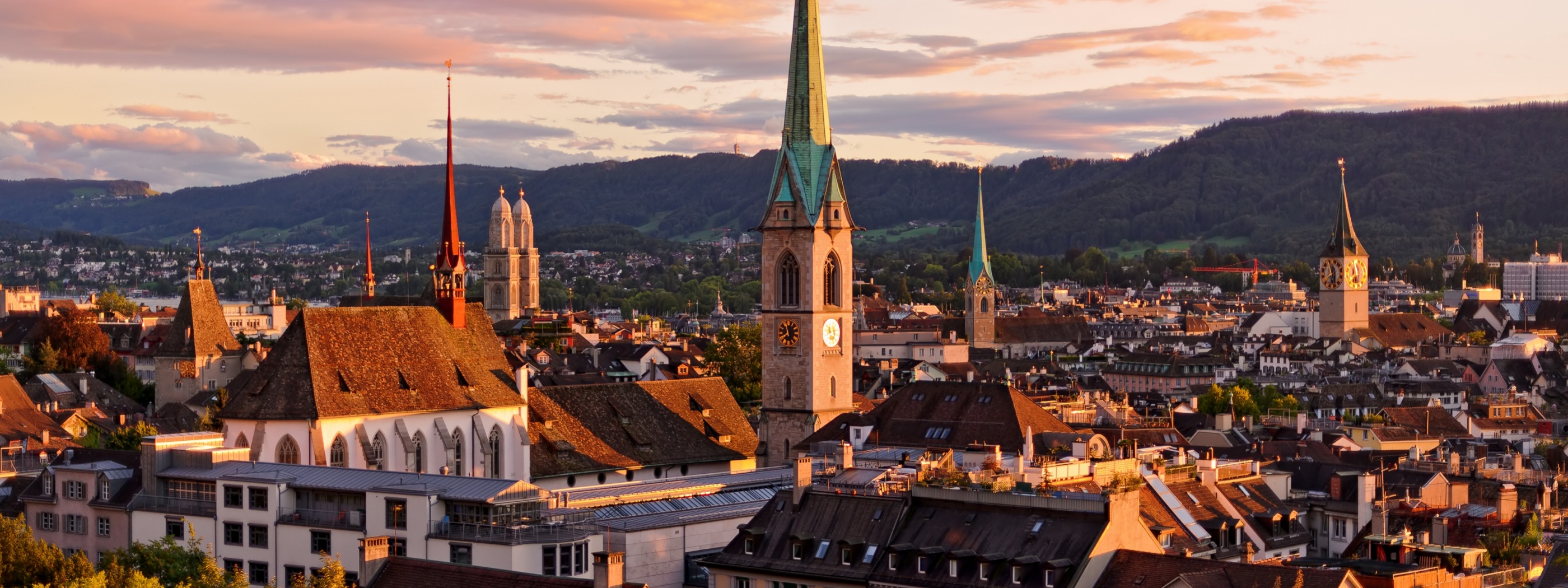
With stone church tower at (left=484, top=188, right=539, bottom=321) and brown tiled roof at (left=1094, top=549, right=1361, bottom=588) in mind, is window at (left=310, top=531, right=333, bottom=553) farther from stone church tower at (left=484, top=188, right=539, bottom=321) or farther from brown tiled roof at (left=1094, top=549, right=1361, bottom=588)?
stone church tower at (left=484, top=188, right=539, bottom=321)

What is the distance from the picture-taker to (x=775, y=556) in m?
47.4

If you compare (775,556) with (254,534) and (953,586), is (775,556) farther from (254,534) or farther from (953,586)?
(254,534)

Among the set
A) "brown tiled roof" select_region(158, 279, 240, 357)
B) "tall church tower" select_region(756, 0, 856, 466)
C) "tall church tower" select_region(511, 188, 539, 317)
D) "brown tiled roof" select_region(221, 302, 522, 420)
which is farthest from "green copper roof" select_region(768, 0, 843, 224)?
"tall church tower" select_region(511, 188, 539, 317)

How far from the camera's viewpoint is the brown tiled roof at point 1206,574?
38469mm

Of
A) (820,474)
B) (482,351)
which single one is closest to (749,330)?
(482,351)

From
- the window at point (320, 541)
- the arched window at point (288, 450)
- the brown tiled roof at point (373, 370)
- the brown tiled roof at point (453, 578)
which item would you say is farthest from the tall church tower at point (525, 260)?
the brown tiled roof at point (453, 578)

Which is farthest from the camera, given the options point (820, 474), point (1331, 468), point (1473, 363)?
point (1473, 363)

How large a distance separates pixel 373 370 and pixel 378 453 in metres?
2.81

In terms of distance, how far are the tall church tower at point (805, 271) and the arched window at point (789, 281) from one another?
3 cm

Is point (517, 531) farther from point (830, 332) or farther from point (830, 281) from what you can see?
point (830, 281)

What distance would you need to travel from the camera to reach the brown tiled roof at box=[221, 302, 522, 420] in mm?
65375

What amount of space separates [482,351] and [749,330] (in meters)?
50.6

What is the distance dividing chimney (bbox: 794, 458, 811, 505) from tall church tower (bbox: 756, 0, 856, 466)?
1229 inches

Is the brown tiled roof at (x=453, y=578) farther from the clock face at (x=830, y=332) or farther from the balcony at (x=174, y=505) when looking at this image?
the clock face at (x=830, y=332)
